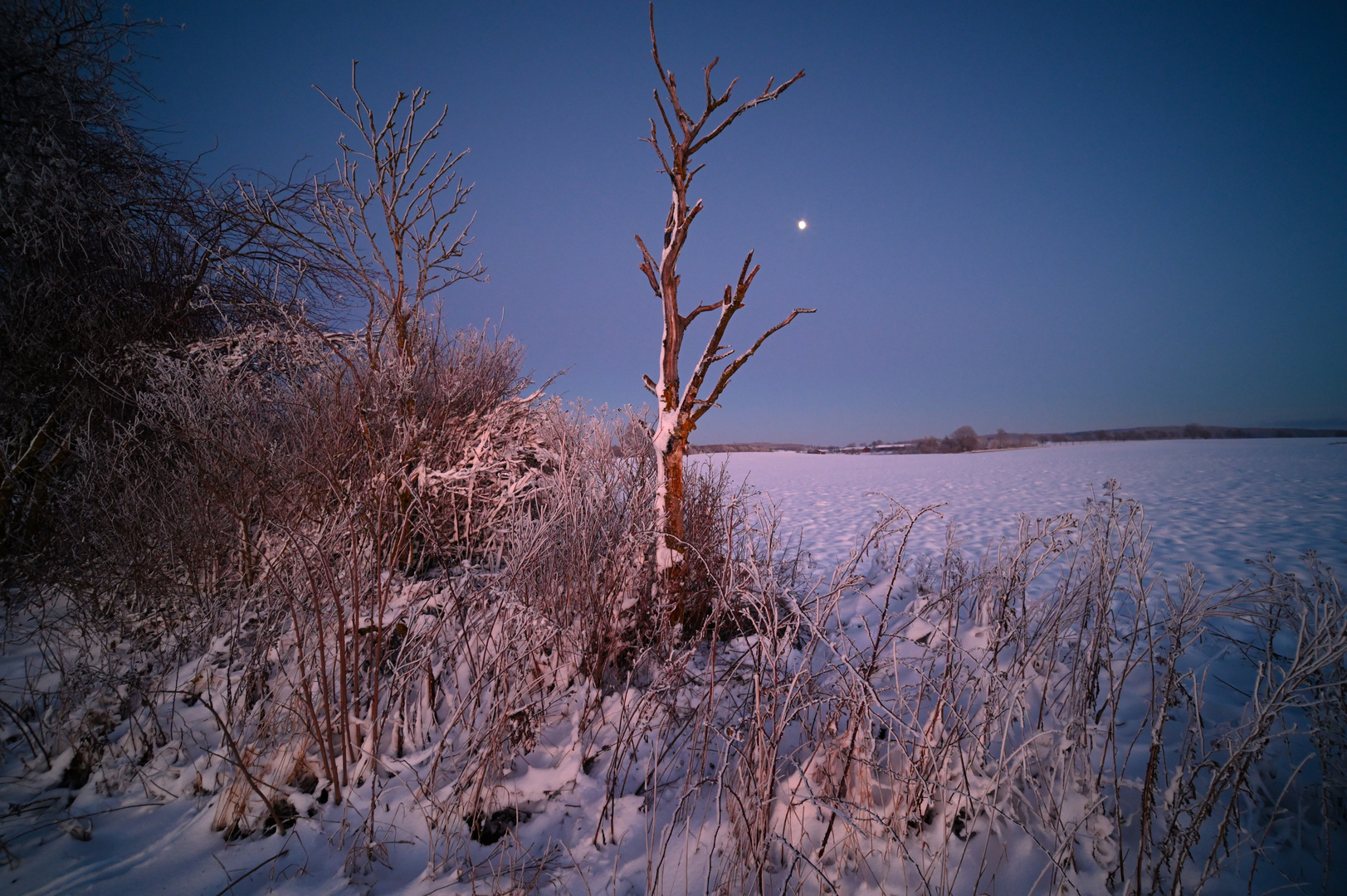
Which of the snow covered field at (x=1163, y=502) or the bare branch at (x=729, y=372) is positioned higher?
the bare branch at (x=729, y=372)

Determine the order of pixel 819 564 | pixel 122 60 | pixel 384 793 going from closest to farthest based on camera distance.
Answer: pixel 384 793 → pixel 122 60 → pixel 819 564

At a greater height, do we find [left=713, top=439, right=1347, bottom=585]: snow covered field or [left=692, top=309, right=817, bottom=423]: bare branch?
[left=692, top=309, right=817, bottom=423]: bare branch

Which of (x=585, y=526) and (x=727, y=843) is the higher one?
(x=585, y=526)

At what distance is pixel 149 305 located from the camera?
175 inches

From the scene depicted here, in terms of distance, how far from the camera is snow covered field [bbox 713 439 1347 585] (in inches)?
190

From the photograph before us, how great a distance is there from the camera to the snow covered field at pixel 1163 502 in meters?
4.83

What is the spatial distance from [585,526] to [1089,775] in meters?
2.63

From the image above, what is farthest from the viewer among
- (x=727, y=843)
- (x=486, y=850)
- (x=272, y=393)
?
(x=272, y=393)

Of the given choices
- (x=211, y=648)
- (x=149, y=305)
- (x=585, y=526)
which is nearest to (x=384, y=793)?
(x=585, y=526)

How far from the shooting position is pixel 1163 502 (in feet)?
26.7

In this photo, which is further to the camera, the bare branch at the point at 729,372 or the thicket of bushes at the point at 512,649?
the bare branch at the point at 729,372

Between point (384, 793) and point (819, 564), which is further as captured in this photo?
point (819, 564)

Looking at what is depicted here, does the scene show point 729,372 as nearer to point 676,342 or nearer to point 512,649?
point 676,342

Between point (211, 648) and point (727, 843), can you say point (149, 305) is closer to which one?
point (211, 648)
